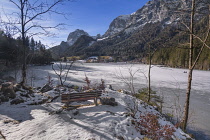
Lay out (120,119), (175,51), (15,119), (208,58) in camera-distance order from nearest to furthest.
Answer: (15,119) → (120,119) → (208,58) → (175,51)

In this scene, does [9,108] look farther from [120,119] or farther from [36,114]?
[120,119]

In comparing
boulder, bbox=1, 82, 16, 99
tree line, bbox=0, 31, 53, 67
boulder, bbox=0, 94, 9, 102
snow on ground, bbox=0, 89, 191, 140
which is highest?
tree line, bbox=0, 31, 53, 67

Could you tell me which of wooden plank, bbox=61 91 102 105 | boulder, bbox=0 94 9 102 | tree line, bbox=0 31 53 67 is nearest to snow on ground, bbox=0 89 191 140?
boulder, bbox=0 94 9 102

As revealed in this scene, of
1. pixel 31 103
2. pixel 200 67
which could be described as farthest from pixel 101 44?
pixel 31 103

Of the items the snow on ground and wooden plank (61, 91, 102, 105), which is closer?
the snow on ground

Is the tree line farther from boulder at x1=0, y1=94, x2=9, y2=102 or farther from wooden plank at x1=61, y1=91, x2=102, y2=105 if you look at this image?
wooden plank at x1=61, y1=91, x2=102, y2=105

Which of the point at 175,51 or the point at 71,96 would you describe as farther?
the point at 175,51

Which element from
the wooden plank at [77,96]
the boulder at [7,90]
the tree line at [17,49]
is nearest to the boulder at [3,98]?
the boulder at [7,90]

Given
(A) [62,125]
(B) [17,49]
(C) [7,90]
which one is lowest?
(A) [62,125]

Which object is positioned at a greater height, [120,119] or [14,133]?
[14,133]

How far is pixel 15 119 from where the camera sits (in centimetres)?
384

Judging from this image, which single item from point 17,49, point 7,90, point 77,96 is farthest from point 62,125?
point 17,49

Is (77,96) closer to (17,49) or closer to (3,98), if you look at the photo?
(3,98)

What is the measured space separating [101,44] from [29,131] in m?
191
